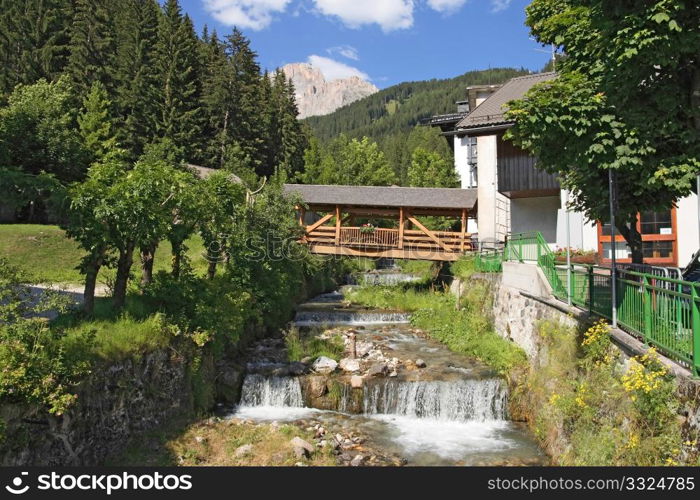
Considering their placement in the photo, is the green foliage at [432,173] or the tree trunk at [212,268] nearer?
the tree trunk at [212,268]

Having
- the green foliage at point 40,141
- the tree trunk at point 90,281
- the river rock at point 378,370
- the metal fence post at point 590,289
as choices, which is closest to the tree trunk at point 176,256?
the tree trunk at point 90,281

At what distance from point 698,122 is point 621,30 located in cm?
171

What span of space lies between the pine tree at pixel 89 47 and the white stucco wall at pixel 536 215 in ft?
113

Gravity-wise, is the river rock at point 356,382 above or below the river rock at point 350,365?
below

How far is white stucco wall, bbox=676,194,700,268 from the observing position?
16859 millimetres

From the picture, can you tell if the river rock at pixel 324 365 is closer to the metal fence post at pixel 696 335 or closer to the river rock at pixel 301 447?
the river rock at pixel 301 447

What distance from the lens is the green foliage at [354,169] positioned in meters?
50.3

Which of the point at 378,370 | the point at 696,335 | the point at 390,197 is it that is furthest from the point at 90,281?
the point at 390,197

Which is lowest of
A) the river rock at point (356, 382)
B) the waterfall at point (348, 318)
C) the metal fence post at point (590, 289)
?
the river rock at point (356, 382)

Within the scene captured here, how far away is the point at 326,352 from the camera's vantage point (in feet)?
52.9

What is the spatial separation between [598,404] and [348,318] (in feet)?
47.1

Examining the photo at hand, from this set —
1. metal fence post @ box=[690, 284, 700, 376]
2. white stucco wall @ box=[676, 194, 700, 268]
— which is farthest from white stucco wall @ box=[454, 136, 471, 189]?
metal fence post @ box=[690, 284, 700, 376]

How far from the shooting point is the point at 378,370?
1407 cm

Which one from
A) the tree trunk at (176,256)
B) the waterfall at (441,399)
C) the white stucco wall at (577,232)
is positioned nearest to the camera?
the waterfall at (441,399)
